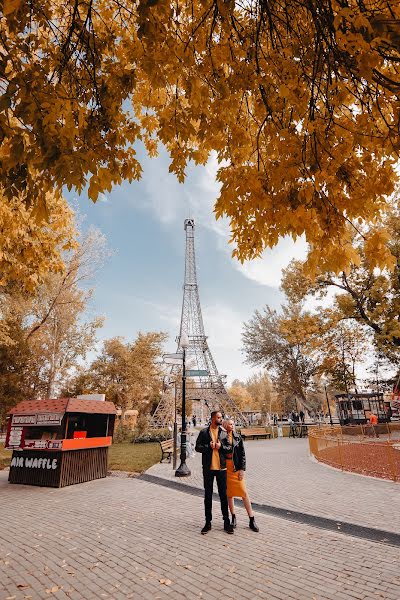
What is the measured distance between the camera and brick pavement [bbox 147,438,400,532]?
249 inches

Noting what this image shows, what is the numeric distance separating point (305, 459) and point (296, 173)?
1347 centimetres

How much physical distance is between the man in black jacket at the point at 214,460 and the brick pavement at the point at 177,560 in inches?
12.9

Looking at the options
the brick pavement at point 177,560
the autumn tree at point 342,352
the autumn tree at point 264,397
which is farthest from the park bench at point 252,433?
the autumn tree at point 264,397

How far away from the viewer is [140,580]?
4051mm

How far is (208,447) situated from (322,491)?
13.3ft

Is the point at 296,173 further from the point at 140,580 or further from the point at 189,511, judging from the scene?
the point at 189,511

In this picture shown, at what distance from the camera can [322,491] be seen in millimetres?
8312

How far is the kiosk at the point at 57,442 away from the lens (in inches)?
392

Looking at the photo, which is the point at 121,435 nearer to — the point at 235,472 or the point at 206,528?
the point at 235,472

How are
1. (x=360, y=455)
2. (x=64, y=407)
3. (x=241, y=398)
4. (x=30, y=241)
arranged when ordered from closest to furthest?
(x=30, y=241)
(x=64, y=407)
(x=360, y=455)
(x=241, y=398)

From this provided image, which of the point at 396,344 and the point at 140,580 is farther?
the point at 396,344

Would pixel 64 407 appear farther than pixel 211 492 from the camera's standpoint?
Yes

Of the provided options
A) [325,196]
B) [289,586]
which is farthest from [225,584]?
[325,196]

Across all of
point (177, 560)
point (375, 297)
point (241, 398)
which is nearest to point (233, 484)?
point (177, 560)
